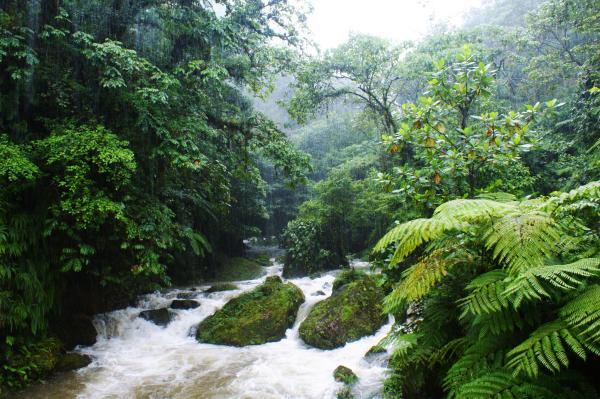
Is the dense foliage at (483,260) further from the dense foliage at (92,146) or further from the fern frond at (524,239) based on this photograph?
the dense foliage at (92,146)

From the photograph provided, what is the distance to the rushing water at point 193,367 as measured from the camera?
621cm

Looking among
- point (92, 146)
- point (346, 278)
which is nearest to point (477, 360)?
point (92, 146)

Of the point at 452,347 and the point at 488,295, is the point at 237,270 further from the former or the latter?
the point at 488,295

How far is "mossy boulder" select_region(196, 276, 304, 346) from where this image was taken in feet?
29.1

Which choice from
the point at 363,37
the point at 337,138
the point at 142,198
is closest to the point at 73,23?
the point at 142,198

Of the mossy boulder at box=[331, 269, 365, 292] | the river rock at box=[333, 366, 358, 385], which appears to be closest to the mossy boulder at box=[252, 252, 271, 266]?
the mossy boulder at box=[331, 269, 365, 292]

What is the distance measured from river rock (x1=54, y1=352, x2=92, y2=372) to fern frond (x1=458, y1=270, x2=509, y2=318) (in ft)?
25.7

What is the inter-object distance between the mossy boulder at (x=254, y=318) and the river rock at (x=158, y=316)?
1051 millimetres

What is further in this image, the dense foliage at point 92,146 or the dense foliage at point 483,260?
the dense foliage at point 92,146

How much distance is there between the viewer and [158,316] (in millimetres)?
9930

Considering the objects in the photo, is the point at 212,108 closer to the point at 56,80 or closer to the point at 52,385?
the point at 56,80

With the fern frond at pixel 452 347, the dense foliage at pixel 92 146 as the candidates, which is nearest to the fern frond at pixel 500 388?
the fern frond at pixel 452 347

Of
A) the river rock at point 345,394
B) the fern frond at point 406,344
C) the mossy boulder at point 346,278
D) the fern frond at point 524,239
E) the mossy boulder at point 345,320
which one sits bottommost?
the river rock at point 345,394

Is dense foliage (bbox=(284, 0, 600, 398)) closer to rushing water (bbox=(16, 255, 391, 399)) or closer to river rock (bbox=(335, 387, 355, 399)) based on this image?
river rock (bbox=(335, 387, 355, 399))
